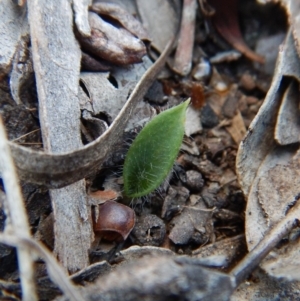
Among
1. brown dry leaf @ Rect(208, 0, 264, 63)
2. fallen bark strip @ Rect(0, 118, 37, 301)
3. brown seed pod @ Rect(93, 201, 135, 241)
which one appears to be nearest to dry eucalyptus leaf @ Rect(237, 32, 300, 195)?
brown dry leaf @ Rect(208, 0, 264, 63)

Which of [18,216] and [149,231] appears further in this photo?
[149,231]

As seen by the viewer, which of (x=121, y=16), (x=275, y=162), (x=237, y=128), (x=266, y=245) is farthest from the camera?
(x=237, y=128)

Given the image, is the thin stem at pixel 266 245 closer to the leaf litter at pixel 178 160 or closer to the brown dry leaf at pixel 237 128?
the leaf litter at pixel 178 160

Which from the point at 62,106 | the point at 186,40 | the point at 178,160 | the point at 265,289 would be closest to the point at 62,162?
the point at 62,106

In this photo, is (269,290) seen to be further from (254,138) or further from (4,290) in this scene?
(4,290)

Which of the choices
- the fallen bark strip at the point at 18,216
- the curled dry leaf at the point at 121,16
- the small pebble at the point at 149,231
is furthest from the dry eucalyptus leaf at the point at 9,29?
the small pebble at the point at 149,231

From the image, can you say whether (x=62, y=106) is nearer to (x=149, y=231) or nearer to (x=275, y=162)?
(x=149, y=231)
